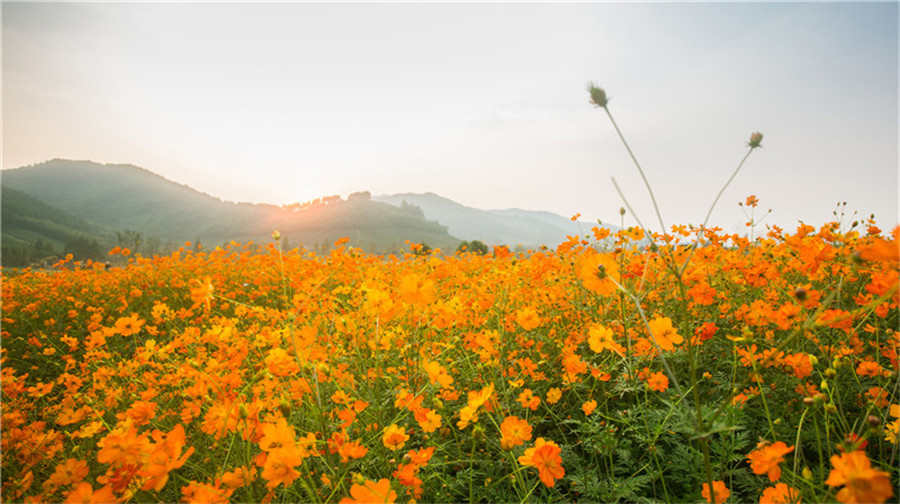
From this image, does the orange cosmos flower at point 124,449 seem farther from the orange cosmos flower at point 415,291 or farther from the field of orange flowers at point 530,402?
the orange cosmos flower at point 415,291

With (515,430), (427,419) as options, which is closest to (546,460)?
(515,430)

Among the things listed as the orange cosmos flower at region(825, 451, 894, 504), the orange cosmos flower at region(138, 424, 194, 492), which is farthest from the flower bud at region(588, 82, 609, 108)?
the orange cosmos flower at region(138, 424, 194, 492)

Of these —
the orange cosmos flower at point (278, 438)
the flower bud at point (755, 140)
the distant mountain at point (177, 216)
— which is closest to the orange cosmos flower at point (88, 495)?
the orange cosmos flower at point (278, 438)

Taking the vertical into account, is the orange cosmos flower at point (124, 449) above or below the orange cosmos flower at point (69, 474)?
above

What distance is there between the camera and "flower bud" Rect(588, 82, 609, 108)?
1117mm

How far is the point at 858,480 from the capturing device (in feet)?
2.16

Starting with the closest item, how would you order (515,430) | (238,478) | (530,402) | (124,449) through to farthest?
(124,449) → (238,478) → (515,430) → (530,402)

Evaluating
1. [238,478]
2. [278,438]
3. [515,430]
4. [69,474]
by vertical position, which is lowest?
[69,474]

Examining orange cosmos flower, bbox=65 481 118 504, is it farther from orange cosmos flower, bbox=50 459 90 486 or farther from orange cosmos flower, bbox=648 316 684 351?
orange cosmos flower, bbox=648 316 684 351

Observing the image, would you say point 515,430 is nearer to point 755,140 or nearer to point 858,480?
point 858,480

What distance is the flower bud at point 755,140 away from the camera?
3.59 feet

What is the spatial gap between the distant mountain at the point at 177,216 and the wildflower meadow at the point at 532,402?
3601cm

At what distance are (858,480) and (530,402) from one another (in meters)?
1.05

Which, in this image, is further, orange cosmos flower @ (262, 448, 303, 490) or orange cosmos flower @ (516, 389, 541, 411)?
orange cosmos flower @ (516, 389, 541, 411)
